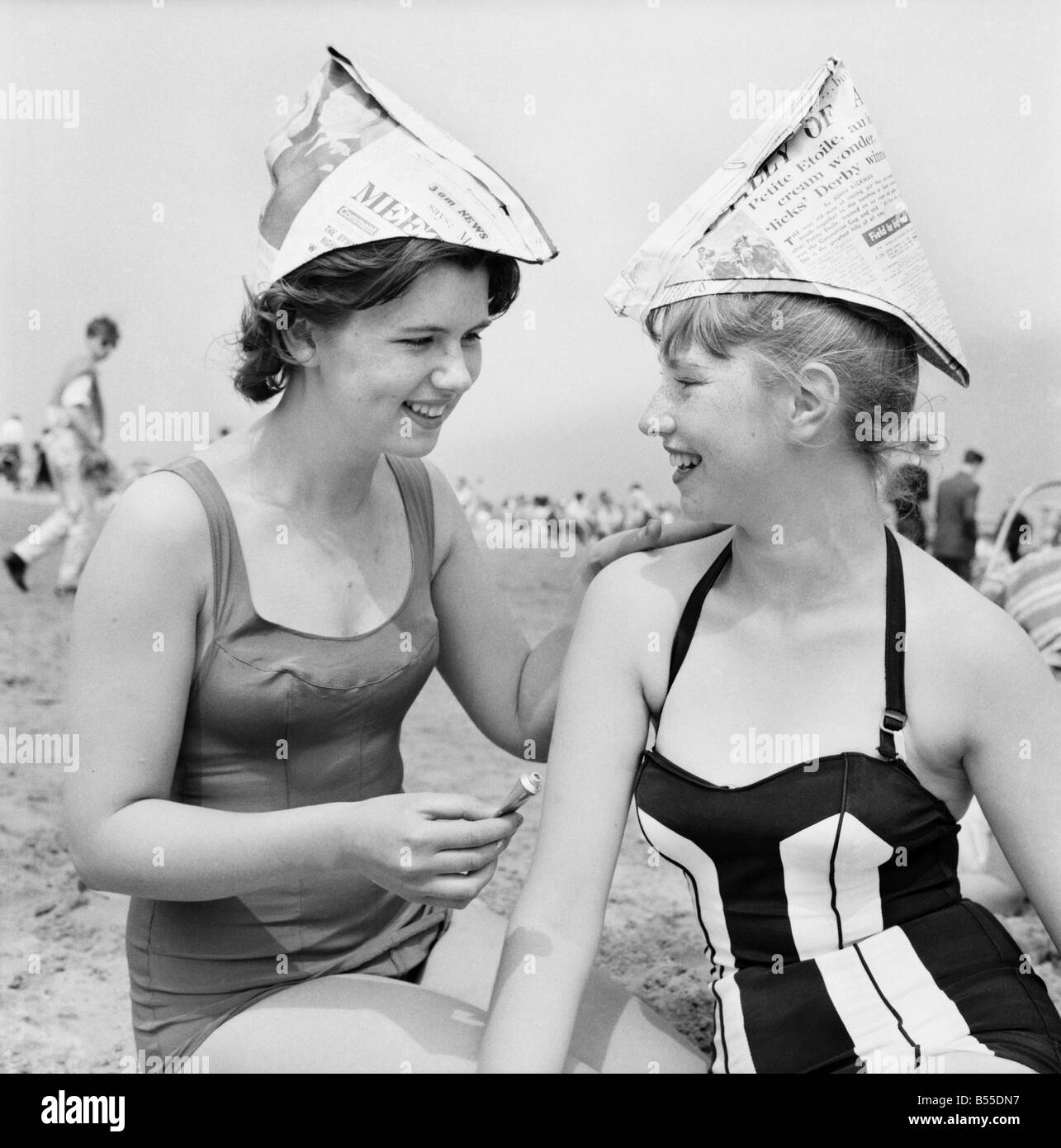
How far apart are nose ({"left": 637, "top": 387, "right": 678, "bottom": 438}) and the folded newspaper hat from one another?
0.15m

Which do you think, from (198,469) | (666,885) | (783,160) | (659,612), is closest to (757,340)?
(783,160)

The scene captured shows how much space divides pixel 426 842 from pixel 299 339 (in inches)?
32.6

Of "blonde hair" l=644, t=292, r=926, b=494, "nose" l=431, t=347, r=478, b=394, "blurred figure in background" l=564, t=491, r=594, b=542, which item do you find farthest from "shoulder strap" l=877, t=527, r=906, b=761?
"blurred figure in background" l=564, t=491, r=594, b=542

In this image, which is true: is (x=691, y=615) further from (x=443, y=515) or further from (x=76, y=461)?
(x=76, y=461)

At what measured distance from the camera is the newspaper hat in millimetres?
1877

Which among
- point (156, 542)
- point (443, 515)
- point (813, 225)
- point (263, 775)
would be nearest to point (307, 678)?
point (263, 775)

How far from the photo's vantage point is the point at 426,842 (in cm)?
169

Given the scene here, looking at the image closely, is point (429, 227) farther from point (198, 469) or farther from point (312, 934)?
point (312, 934)

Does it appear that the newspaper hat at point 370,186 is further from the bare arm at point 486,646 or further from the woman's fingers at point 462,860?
the woman's fingers at point 462,860

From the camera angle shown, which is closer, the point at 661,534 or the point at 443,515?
the point at 661,534

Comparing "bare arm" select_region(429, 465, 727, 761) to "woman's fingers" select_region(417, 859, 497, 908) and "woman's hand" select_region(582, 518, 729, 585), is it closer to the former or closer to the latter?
"woman's hand" select_region(582, 518, 729, 585)
